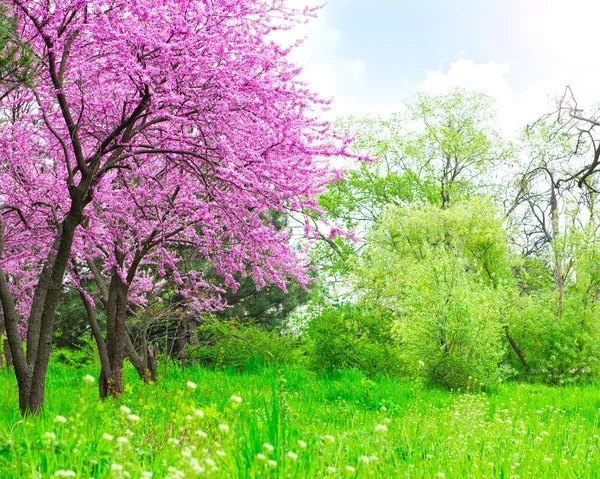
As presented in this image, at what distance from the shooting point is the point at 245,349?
46.5 ft

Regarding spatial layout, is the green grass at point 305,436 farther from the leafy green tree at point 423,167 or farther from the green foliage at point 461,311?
the leafy green tree at point 423,167

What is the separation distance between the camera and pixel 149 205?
26.7 ft

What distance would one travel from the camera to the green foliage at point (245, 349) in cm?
1409

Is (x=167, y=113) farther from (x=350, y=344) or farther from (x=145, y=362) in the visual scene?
(x=350, y=344)

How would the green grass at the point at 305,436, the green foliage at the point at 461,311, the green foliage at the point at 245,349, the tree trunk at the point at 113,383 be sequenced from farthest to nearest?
the green foliage at the point at 245,349 < the green foliage at the point at 461,311 < the tree trunk at the point at 113,383 < the green grass at the point at 305,436

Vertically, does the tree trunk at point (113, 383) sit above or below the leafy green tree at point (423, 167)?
below

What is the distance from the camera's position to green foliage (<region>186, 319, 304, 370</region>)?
14.1m

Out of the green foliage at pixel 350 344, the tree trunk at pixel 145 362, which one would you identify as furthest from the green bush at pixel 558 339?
the tree trunk at pixel 145 362

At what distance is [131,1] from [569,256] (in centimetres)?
1325

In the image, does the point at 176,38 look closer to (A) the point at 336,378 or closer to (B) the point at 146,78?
(B) the point at 146,78

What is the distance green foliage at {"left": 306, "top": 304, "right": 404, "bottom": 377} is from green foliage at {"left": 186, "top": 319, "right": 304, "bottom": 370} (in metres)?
1.48

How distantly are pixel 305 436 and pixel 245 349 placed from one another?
9.75m

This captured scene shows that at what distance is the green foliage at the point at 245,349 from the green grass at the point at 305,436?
9.74 feet

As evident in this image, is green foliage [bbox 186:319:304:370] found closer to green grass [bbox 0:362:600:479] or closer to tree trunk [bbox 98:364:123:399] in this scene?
green grass [bbox 0:362:600:479]
